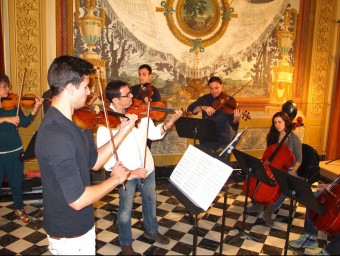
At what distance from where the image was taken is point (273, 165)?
12.8 feet

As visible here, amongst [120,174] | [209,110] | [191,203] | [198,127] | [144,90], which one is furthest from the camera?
[144,90]

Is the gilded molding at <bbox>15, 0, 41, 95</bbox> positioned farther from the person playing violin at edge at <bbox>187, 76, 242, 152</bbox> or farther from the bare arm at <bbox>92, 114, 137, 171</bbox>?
the bare arm at <bbox>92, 114, 137, 171</bbox>

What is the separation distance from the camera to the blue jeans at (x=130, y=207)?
10.3 ft

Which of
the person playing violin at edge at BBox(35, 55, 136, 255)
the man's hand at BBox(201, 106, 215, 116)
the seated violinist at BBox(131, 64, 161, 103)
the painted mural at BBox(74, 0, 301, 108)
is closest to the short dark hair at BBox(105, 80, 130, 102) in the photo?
the person playing violin at edge at BBox(35, 55, 136, 255)

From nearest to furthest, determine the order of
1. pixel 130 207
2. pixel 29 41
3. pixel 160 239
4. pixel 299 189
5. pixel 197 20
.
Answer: pixel 299 189
pixel 130 207
pixel 160 239
pixel 29 41
pixel 197 20

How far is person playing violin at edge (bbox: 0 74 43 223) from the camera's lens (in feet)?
12.6

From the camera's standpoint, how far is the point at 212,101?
482 cm

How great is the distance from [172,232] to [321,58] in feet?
17.5

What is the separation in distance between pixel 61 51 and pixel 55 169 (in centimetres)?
417

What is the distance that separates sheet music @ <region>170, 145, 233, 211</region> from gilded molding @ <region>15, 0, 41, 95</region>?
143 inches

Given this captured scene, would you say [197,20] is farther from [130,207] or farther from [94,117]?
[130,207]

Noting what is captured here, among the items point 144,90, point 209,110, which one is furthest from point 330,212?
point 144,90

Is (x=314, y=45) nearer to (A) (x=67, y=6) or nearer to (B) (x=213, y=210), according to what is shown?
(B) (x=213, y=210)

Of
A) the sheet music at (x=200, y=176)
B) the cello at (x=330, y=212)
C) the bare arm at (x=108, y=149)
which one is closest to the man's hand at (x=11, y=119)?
the bare arm at (x=108, y=149)
